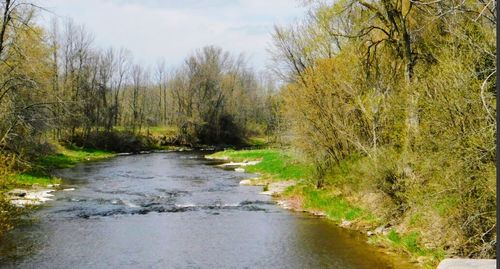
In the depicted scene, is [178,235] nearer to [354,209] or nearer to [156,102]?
[354,209]

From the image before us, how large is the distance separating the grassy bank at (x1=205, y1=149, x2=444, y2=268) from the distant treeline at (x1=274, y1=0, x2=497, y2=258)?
17 centimetres

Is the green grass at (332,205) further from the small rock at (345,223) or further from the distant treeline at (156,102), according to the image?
the distant treeline at (156,102)

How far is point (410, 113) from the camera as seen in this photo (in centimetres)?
1520

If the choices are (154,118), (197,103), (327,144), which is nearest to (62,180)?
(327,144)

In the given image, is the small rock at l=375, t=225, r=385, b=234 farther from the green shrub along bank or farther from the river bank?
the green shrub along bank

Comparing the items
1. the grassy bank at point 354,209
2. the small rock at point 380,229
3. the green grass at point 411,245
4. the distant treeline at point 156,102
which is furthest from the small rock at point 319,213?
the distant treeline at point 156,102

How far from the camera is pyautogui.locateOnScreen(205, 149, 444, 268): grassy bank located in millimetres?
15967

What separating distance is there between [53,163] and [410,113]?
38.2 meters

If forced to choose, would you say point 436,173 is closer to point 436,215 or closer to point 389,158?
point 436,215

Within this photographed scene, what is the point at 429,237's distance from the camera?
15375 mm

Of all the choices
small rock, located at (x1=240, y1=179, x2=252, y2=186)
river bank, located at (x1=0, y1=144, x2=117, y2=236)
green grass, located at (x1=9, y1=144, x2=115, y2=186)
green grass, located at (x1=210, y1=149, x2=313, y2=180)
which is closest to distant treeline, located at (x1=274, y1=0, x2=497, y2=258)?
green grass, located at (x1=210, y1=149, x2=313, y2=180)

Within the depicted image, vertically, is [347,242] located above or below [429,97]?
below

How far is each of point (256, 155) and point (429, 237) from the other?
39.7m

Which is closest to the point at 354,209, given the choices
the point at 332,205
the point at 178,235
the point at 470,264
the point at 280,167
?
the point at 332,205
